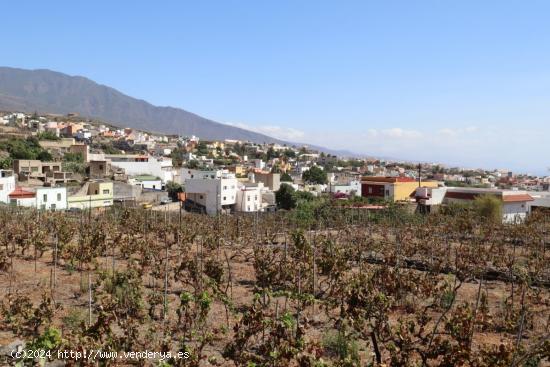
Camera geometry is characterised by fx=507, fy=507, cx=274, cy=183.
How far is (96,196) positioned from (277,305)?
1273 inches

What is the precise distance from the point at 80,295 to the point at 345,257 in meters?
5.80

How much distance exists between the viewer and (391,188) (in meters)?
43.8

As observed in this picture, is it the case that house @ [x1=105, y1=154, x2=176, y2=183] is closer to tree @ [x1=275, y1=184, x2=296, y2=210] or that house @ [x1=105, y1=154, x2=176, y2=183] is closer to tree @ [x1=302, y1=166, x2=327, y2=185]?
tree @ [x1=275, y1=184, x2=296, y2=210]

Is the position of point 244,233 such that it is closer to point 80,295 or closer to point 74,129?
point 80,295

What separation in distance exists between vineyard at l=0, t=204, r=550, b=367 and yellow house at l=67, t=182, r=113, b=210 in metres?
18.6

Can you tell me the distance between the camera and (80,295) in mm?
10734

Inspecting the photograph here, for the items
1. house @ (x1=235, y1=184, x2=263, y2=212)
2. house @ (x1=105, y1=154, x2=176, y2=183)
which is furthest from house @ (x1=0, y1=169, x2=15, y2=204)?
house @ (x1=105, y1=154, x2=176, y2=183)

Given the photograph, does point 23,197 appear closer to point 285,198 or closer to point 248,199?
point 248,199

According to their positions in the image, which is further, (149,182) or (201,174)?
(201,174)

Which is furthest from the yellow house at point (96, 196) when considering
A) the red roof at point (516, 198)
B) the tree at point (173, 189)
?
the red roof at point (516, 198)

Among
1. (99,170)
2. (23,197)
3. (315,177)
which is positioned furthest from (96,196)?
(315,177)

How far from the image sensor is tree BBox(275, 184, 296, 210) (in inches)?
1735

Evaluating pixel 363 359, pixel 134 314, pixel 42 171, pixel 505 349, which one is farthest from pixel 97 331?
pixel 42 171

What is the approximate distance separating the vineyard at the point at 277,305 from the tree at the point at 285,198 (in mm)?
25445
